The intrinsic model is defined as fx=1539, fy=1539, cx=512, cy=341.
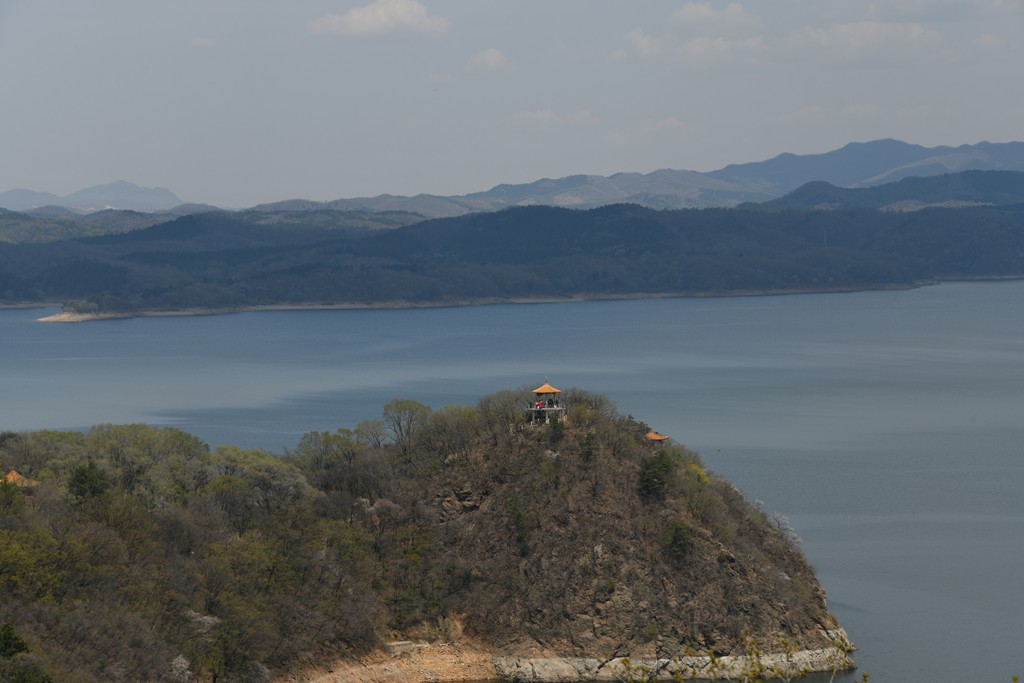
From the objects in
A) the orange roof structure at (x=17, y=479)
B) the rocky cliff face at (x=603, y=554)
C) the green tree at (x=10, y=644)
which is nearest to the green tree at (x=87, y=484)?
the orange roof structure at (x=17, y=479)

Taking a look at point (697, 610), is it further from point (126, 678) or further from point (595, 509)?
point (126, 678)

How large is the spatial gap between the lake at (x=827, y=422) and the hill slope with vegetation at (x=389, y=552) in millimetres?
5890

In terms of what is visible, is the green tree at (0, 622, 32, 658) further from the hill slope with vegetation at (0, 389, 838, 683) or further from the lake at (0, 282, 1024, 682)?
the lake at (0, 282, 1024, 682)

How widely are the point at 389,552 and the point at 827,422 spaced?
70002 millimetres

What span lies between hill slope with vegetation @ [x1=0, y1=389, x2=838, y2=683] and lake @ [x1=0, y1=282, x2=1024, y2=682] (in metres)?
5.89

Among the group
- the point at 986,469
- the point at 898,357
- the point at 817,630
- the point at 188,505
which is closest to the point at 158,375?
the point at 898,357

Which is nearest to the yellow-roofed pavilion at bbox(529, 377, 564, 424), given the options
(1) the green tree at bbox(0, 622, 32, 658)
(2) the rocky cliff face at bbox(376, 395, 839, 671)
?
(2) the rocky cliff face at bbox(376, 395, 839, 671)

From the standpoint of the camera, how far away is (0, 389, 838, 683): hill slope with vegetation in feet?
164

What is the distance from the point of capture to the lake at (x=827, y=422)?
64.6m

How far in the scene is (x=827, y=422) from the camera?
122688 mm

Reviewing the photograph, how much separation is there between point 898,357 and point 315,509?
134 metres

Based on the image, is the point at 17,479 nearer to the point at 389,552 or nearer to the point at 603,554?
the point at 389,552

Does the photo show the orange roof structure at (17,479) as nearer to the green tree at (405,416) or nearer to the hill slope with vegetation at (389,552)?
the hill slope with vegetation at (389,552)

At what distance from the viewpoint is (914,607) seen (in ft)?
211
